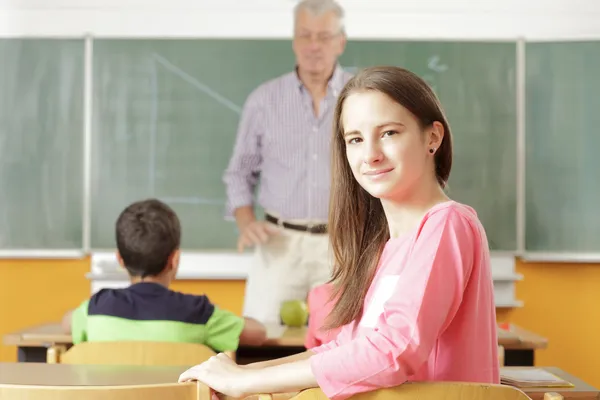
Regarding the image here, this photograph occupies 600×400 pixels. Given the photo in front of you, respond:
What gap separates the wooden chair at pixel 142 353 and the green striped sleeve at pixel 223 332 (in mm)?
341

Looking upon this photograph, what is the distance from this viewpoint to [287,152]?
4.16m

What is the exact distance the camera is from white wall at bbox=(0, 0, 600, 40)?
4.36 meters

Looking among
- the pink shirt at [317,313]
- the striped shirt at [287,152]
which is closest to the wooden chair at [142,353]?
the pink shirt at [317,313]

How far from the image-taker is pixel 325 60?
4156 mm

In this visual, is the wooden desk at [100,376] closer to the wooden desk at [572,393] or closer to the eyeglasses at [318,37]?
the wooden desk at [572,393]

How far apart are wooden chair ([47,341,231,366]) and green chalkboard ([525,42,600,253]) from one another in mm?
2699

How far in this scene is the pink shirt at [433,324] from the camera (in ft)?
4.03

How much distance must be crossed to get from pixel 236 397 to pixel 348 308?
1.16 feet

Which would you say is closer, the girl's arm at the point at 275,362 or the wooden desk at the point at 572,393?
the girl's arm at the point at 275,362

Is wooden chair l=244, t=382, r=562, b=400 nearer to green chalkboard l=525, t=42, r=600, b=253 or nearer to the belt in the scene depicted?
the belt

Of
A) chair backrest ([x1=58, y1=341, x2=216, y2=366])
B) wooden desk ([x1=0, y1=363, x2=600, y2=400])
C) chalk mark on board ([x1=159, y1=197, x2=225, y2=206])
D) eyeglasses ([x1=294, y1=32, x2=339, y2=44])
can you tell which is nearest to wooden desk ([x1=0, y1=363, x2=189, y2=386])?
wooden desk ([x1=0, y1=363, x2=600, y2=400])

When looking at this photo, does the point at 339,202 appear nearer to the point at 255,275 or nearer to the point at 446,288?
the point at 446,288

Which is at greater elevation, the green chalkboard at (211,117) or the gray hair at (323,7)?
the gray hair at (323,7)

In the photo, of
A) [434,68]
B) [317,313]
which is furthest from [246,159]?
[317,313]
